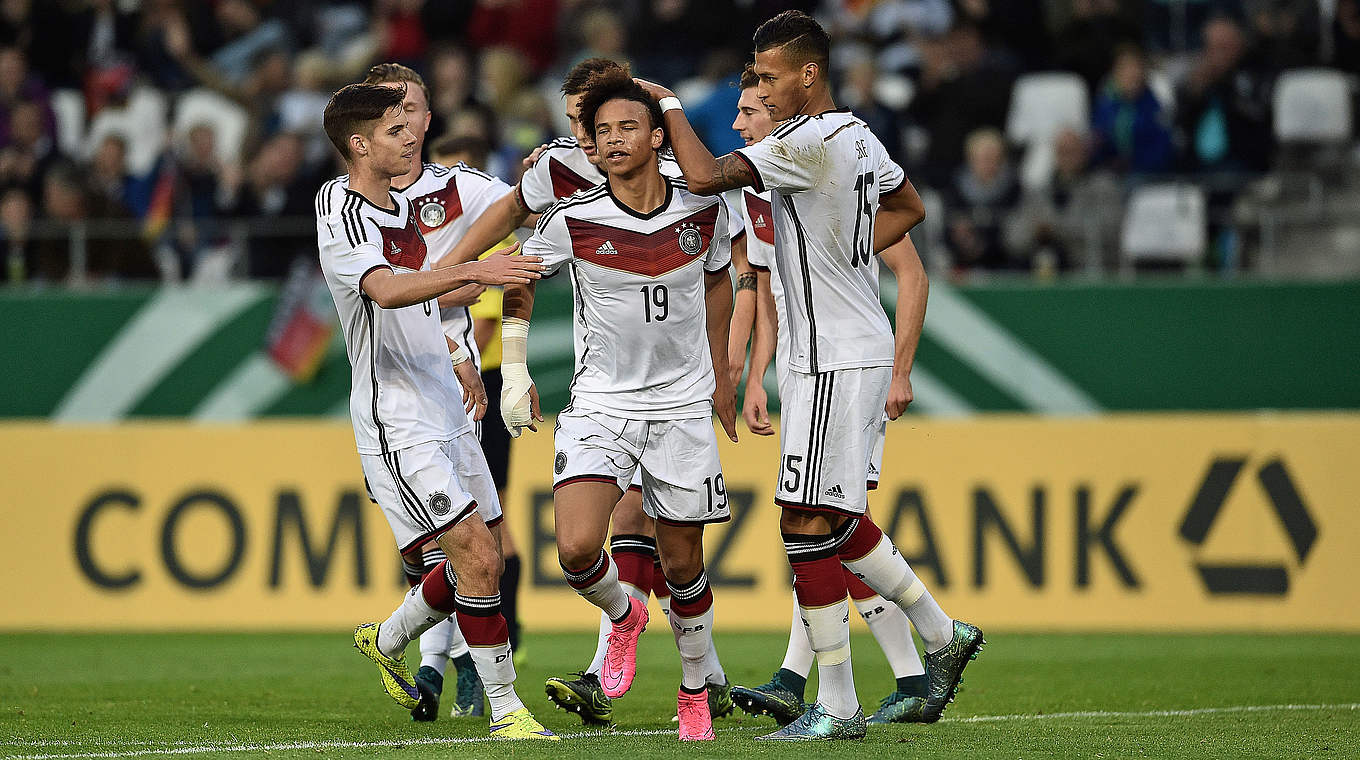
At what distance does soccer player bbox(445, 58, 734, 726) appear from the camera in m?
6.56

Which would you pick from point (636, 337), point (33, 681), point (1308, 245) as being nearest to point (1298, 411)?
point (1308, 245)

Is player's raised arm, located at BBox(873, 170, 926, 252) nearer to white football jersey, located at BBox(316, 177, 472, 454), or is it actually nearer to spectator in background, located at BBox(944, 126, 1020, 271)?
white football jersey, located at BBox(316, 177, 472, 454)

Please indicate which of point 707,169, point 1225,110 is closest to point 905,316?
point 707,169

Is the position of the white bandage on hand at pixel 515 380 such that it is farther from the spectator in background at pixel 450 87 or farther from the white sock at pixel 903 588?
the spectator in background at pixel 450 87

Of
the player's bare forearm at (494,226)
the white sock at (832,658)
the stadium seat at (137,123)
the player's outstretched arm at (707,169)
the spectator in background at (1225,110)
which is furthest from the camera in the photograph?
the stadium seat at (137,123)

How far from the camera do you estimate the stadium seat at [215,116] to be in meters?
15.3

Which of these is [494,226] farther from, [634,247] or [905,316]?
[905,316]

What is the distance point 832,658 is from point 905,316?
1380mm

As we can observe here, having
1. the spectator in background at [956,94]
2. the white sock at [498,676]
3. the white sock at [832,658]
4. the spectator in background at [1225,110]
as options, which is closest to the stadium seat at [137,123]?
the spectator in background at [956,94]

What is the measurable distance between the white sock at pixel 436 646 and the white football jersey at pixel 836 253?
2.11 metres

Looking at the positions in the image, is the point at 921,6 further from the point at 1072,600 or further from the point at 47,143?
the point at 47,143

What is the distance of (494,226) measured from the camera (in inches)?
271

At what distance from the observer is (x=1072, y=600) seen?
35.0 ft

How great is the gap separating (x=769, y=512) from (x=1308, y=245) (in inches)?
184
